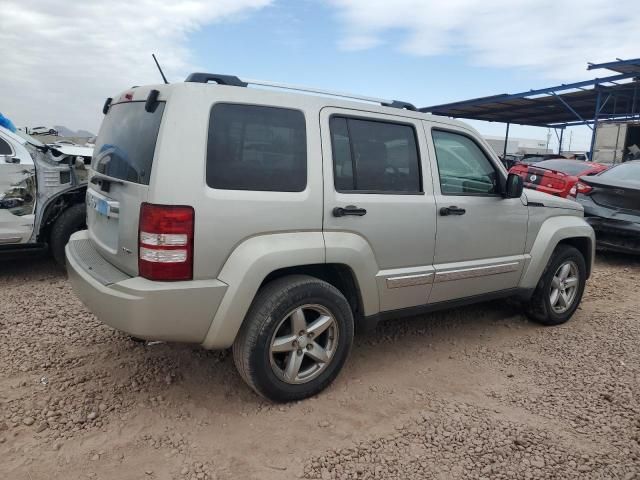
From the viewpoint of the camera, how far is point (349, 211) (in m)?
3.07

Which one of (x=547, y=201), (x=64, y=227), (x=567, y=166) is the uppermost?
(x=567, y=166)

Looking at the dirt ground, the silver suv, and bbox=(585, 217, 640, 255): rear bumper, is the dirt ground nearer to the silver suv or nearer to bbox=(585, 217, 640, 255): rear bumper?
the silver suv

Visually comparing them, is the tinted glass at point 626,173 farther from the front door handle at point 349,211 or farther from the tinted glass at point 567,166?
the front door handle at point 349,211

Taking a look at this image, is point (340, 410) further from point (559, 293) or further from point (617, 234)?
point (617, 234)

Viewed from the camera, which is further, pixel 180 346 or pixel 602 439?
pixel 180 346

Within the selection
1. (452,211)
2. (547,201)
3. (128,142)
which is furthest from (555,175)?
(128,142)

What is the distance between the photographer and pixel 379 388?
11.0 feet

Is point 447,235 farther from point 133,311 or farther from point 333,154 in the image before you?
point 133,311

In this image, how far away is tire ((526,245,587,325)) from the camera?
14.8ft

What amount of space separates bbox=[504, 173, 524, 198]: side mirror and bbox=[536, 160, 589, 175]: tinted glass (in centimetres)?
711

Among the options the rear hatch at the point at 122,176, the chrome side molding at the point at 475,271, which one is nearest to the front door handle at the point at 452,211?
the chrome side molding at the point at 475,271

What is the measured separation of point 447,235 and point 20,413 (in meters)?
2.94

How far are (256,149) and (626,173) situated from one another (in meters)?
7.07

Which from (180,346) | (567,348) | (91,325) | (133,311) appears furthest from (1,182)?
(567,348)
